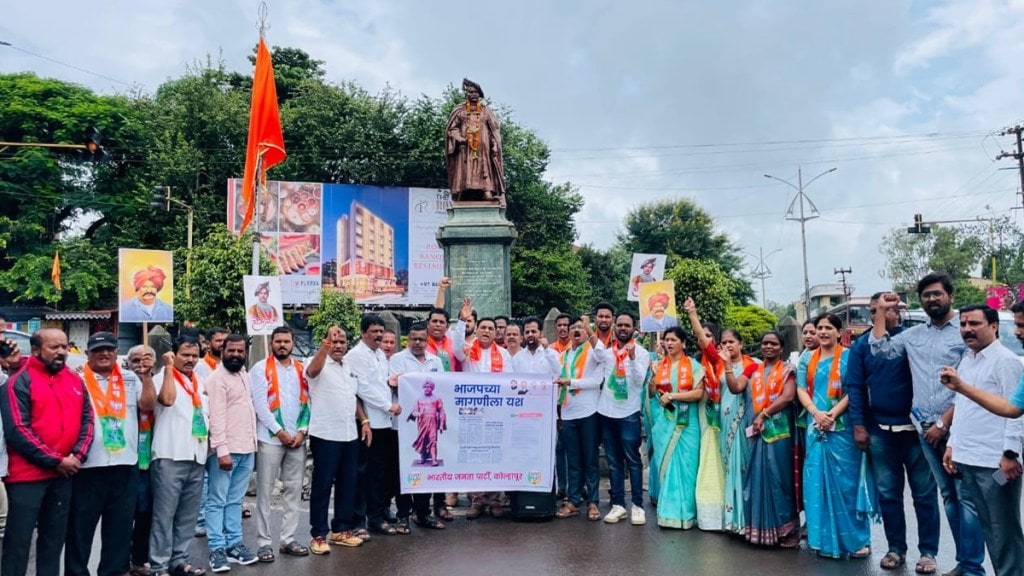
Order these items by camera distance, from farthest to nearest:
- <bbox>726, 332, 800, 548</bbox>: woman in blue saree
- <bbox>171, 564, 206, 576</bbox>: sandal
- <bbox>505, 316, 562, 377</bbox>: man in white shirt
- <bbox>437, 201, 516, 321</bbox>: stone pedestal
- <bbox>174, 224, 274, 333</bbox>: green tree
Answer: <bbox>174, 224, 274, 333</bbox>: green tree → <bbox>437, 201, 516, 321</bbox>: stone pedestal → <bbox>505, 316, 562, 377</bbox>: man in white shirt → <bbox>726, 332, 800, 548</bbox>: woman in blue saree → <bbox>171, 564, 206, 576</bbox>: sandal

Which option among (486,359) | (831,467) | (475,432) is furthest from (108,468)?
A: (831,467)

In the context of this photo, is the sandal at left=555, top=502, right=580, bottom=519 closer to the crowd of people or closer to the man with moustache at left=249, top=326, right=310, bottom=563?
the crowd of people

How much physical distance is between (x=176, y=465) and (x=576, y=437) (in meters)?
3.51

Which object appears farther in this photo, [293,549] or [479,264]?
[479,264]

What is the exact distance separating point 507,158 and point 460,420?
24074mm

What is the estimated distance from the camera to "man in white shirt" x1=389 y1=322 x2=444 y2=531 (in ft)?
22.1

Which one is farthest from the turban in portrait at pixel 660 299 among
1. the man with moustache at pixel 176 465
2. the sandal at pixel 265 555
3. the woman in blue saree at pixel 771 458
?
the man with moustache at pixel 176 465

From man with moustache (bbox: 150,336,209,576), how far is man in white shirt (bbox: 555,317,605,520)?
3190 mm

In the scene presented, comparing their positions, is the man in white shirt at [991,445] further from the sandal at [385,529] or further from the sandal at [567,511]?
the sandal at [385,529]

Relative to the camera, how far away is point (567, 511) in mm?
7117

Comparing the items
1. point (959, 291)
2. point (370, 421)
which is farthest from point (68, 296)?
point (959, 291)

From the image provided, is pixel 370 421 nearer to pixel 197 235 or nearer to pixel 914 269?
pixel 197 235

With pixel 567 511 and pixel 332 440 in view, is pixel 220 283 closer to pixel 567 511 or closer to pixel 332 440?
pixel 332 440

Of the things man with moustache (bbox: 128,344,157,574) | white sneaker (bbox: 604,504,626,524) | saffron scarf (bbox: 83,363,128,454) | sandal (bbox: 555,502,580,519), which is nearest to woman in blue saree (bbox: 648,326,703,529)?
white sneaker (bbox: 604,504,626,524)
